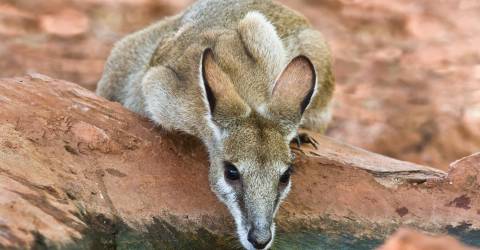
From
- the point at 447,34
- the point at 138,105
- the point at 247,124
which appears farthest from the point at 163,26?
the point at 447,34

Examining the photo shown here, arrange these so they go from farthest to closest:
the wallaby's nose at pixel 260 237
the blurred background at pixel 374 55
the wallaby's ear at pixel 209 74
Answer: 1. the blurred background at pixel 374 55
2. the wallaby's ear at pixel 209 74
3. the wallaby's nose at pixel 260 237

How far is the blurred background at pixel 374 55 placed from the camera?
11.4 meters

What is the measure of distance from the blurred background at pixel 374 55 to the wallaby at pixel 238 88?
294cm

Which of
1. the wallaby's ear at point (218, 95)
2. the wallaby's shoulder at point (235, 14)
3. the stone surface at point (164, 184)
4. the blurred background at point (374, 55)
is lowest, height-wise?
the blurred background at point (374, 55)

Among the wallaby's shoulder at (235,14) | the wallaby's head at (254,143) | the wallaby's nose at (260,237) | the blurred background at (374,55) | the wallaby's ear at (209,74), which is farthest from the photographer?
the blurred background at (374,55)

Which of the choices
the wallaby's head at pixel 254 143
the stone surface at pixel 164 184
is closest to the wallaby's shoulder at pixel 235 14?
the stone surface at pixel 164 184

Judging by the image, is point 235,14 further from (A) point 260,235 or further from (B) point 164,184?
(A) point 260,235

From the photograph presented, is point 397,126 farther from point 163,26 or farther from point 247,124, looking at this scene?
point 247,124

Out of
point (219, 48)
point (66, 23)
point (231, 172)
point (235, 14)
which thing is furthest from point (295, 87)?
point (66, 23)

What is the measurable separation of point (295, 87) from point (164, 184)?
115 centimetres

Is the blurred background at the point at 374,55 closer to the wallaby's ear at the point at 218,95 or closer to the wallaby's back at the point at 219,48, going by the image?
the wallaby's back at the point at 219,48

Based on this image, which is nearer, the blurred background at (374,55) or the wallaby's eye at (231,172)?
the wallaby's eye at (231,172)

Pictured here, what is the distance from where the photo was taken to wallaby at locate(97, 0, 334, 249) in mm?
5973

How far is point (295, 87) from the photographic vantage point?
6422 millimetres
